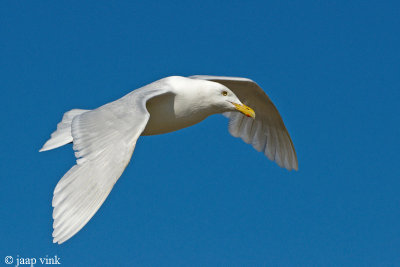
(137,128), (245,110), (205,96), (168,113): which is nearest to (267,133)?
(245,110)

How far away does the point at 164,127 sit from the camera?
33.0 feet

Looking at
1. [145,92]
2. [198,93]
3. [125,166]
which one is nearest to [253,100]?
[198,93]

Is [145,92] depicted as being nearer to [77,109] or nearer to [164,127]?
[164,127]

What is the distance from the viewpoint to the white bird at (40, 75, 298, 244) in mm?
7612

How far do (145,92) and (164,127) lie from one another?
83 centimetres

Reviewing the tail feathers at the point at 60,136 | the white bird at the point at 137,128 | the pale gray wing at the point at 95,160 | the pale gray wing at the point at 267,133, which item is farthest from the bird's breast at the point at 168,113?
the pale gray wing at the point at 267,133

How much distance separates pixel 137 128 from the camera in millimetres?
8273

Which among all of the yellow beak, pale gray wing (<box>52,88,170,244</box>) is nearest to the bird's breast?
the yellow beak

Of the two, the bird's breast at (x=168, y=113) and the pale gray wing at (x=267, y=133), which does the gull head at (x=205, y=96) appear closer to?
the bird's breast at (x=168, y=113)

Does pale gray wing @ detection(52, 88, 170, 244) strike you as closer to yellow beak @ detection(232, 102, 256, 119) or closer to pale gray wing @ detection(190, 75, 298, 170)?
yellow beak @ detection(232, 102, 256, 119)

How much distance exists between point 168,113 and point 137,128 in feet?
5.54

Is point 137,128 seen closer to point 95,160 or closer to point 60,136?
point 95,160

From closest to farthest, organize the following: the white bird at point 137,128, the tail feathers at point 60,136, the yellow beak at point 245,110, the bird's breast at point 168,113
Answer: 1. the white bird at point 137,128
2. the bird's breast at point 168,113
3. the yellow beak at point 245,110
4. the tail feathers at point 60,136

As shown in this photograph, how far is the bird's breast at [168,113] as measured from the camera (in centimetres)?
988
